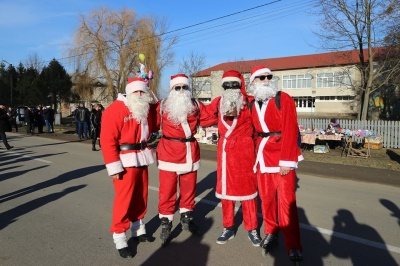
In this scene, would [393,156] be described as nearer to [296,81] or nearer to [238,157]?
[238,157]

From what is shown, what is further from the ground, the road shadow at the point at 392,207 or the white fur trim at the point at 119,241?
the white fur trim at the point at 119,241

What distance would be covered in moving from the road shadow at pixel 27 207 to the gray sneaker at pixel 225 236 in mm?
3096

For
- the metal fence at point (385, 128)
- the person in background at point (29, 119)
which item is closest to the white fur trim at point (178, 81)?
the metal fence at point (385, 128)

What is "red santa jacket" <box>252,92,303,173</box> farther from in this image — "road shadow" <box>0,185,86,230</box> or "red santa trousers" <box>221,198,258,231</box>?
"road shadow" <box>0,185,86,230</box>

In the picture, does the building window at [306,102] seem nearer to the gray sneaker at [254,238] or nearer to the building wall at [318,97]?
the building wall at [318,97]

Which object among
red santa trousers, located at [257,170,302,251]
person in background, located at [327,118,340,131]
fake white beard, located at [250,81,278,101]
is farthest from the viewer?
person in background, located at [327,118,340,131]

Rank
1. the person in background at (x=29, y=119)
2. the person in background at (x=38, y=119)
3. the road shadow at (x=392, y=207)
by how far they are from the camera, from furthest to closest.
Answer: the person in background at (x=38, y=119) → the person in background at (x=29, y=119) → the road shadow at (x=392, y=207)

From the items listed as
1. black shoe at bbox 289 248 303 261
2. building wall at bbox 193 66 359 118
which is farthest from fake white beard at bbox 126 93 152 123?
building wall at bbox 193 66 359 118

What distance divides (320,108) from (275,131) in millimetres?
45479

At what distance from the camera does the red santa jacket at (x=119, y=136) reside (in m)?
3.80

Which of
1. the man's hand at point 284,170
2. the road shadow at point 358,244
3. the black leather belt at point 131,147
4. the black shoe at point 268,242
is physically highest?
the black leather belt at point 131,147

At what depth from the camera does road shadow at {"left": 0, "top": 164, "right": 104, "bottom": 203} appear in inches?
259

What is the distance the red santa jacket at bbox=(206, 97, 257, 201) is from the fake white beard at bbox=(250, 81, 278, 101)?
1.03ft

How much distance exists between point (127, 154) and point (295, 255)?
6.92 ft
